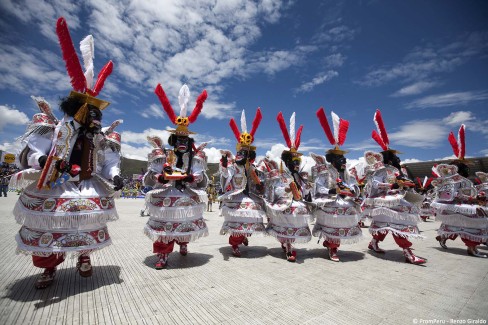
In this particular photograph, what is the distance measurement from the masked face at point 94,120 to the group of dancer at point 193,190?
0.04 ft

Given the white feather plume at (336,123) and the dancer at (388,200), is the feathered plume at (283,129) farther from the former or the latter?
the dancer at (388,200)

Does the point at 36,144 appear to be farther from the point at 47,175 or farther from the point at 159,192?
the point at 159,192

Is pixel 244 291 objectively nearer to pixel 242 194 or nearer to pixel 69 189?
pixel 242 194

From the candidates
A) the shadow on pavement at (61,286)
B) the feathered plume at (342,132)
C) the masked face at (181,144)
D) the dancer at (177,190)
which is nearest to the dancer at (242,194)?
the dancer at (177,190)

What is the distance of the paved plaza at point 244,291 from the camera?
2.42m

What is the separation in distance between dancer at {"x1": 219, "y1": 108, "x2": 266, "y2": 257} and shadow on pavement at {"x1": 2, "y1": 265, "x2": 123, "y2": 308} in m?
2.18

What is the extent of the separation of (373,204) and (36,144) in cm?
597

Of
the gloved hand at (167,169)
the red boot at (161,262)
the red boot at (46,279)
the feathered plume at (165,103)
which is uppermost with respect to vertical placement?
the feathered plume at (165,103)

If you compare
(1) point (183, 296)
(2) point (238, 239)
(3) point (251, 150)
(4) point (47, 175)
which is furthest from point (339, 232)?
(4) point (47, 175)

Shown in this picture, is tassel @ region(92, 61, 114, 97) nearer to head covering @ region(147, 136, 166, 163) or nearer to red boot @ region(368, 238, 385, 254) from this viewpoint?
head covering @ region(147, 136, 166, 163)

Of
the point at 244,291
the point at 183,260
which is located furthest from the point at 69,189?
the point at 244,291

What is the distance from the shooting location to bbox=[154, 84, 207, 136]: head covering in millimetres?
4309

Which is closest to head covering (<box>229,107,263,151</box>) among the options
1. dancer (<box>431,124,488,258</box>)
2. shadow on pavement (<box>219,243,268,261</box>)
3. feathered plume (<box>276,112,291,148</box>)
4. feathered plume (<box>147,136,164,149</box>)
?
feathered plume (<box>276,112,291,148</box>)

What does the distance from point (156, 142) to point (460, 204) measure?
705 cm
